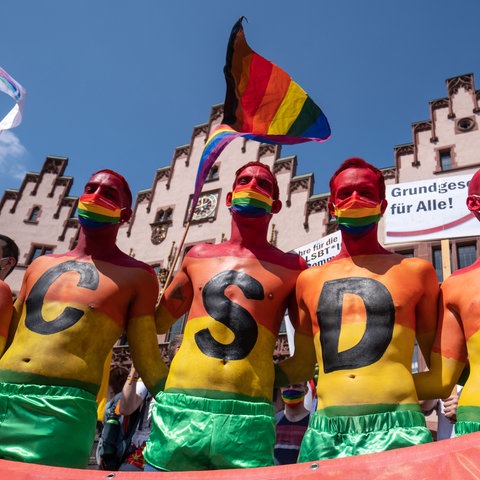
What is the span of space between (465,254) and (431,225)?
22.2 ft

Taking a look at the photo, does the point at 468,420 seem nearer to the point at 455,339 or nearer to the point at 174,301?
the point at 455,339

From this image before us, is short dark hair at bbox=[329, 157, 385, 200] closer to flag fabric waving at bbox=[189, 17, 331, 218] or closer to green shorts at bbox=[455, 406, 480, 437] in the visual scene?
green shorts at bbox=[455, 406, 480, 437]

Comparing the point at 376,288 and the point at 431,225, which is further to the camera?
the point at 431,225

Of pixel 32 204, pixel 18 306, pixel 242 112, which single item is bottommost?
pixel 18 306

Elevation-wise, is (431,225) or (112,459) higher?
(431,225)

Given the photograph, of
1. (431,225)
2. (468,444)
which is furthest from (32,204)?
(468,444)

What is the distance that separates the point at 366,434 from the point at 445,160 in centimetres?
1507

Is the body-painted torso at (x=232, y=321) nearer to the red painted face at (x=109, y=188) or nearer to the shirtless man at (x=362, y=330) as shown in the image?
the shirtless man at (x=362, y=330)

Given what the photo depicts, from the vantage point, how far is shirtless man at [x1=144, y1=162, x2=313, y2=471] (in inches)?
114

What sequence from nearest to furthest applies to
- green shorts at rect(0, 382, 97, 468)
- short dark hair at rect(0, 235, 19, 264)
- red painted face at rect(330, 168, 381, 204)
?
green shorts at rect(0, 382, 97, 468) → red painted face at rect(330, 168, 381, 204) → short dark hair at rect(0, 235, 19, 264)

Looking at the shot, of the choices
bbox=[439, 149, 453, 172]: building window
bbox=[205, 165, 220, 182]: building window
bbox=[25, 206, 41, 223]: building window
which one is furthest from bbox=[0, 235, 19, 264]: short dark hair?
bbox=[25, 206, 41, 223]: building window

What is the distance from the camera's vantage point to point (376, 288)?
3123mm

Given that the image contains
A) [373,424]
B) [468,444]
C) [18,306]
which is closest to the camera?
[468,444]

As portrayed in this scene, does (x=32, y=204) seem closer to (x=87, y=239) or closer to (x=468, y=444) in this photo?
(x=87, y=239)
